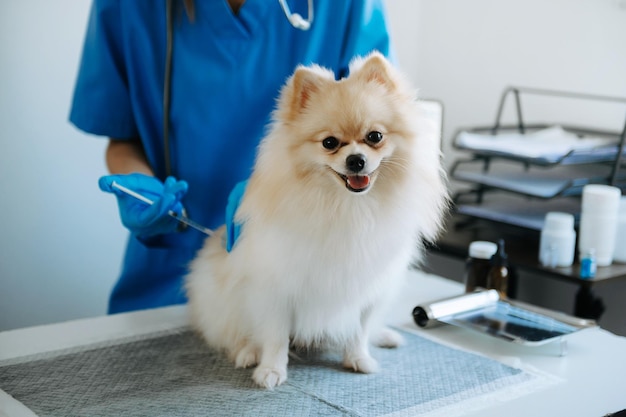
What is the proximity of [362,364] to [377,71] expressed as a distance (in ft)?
1.54

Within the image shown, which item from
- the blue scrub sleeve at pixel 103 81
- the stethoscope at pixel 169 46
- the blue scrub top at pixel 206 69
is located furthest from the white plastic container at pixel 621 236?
the blue scrub sleeve at pixel 103 81

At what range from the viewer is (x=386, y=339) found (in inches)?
52.2

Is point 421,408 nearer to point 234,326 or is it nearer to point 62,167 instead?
point 234,326

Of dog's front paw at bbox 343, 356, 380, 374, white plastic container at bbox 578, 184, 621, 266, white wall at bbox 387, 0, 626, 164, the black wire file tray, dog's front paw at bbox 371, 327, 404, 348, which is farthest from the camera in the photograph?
white wall at bbox 387, 0, 626, 164

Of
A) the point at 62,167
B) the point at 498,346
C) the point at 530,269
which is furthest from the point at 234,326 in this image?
the point at 62,167

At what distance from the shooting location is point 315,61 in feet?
5.07

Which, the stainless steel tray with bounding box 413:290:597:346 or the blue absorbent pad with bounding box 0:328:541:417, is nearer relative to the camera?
the blue absorbent pad with bounding box 0:328:541:417

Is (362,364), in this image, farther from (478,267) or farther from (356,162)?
(478,267)

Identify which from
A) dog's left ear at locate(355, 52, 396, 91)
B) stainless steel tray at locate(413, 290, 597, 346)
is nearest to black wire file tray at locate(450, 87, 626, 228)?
stainless steel tray at locate(413, 290, 597, 346)

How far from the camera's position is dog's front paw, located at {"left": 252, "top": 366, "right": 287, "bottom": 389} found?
1.14 m

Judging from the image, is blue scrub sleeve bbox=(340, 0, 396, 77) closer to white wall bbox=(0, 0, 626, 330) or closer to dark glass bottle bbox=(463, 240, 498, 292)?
dark glass bottle bbox=(463, 240, 498, 292)

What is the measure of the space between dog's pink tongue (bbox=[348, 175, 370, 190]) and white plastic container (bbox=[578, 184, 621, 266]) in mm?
941

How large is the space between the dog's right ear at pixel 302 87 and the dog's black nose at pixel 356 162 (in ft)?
0.47

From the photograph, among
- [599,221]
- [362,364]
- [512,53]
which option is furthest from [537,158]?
[362,364]
